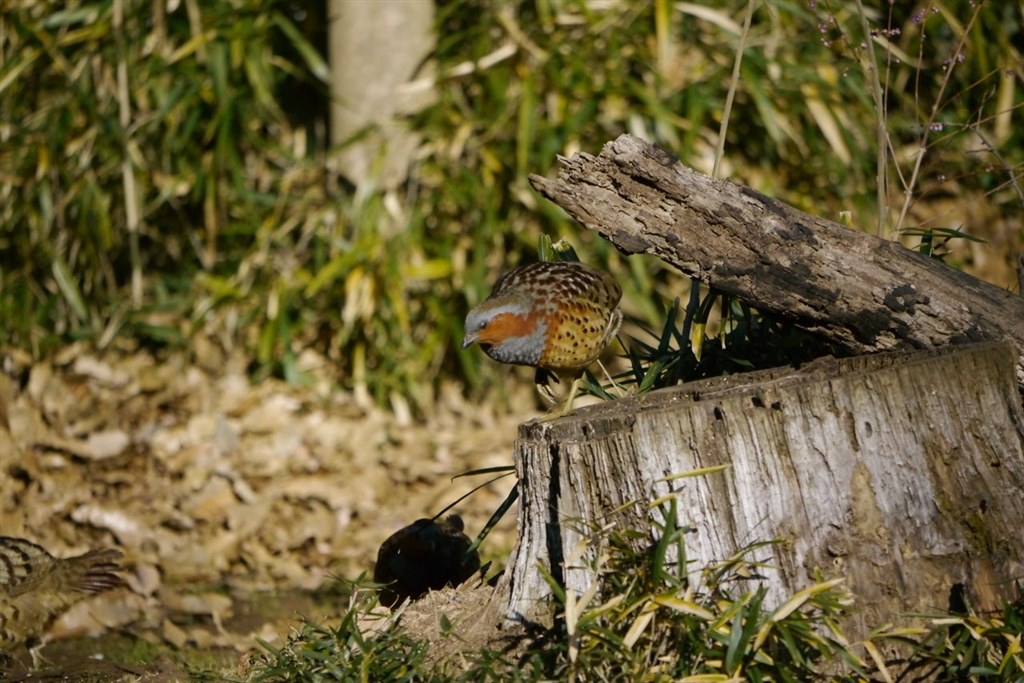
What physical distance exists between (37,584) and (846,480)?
2.71 meters

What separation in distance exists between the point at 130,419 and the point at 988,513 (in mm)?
4629

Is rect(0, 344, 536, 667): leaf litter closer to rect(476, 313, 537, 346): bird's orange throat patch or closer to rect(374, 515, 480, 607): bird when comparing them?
rect(374, 515, 480, 607): bird

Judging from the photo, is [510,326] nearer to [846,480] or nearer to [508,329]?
[508,329]

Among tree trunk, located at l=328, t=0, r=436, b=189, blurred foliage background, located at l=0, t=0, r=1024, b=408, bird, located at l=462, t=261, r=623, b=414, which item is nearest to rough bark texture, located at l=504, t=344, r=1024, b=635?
bird, located at l=462, t=261, r=623, b=414

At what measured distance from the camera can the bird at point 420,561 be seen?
12.0 feet

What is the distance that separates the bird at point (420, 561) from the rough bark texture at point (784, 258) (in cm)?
118

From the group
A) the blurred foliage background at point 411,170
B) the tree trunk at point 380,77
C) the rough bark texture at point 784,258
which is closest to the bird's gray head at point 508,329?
the rough bark texture at point 784,258

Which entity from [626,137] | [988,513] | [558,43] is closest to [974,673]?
[988,513]

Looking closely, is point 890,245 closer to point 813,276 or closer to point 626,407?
point 813,276

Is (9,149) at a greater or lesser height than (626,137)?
lesser

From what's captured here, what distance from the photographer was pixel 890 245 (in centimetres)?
300

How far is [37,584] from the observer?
13.1ft

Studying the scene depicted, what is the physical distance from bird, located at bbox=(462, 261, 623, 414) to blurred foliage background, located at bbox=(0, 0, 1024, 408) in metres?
2.71

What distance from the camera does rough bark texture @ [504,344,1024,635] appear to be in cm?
271
